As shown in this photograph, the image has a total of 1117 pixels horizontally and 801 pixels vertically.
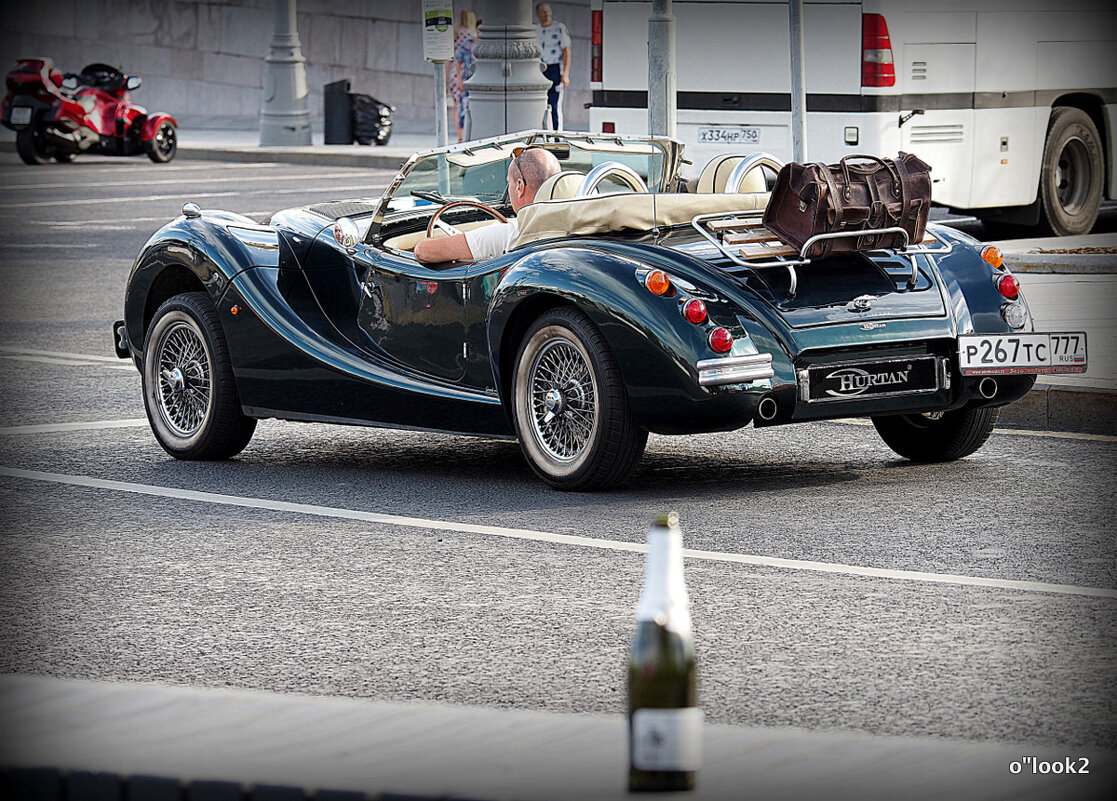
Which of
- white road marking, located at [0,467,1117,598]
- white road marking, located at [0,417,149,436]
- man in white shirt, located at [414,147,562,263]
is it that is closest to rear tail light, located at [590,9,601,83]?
white road marking, located at [0,417,149,436]

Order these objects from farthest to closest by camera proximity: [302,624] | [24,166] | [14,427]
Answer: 1. [24,166]
2. [14,427]
3. [302,624]

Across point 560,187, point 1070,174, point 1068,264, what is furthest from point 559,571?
point 1070,174

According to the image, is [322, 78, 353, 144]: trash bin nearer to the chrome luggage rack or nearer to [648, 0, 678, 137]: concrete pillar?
[648, 0, 678, 137]: concrete pillar

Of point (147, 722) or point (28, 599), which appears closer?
point (147, 722)

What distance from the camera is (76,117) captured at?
2966 cm

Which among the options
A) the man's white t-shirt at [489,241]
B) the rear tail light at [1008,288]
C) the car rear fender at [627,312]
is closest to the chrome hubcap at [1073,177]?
the rear tail light at [1008,288]

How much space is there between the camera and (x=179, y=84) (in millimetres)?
41719

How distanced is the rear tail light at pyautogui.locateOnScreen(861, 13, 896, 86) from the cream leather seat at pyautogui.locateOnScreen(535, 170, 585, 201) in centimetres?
789

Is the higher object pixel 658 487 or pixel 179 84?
pixel 179 84

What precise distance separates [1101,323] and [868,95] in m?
4.80

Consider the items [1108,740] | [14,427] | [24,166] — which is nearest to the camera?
[1108,740]

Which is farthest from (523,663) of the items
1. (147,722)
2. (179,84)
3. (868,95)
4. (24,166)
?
(179,84)

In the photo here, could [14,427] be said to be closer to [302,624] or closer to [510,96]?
[302,624]

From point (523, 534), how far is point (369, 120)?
2563 centimetres
